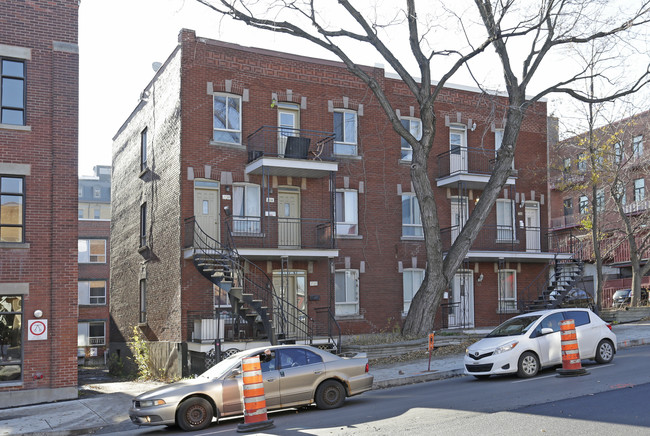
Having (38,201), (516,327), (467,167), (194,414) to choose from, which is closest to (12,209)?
(38,201)

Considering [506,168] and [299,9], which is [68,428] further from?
[506,168]

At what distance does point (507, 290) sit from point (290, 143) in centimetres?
1216

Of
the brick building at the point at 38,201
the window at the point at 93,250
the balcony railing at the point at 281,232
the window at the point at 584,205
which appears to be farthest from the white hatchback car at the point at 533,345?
the window at the point at 93,250

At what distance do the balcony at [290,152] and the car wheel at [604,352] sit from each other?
1120cm

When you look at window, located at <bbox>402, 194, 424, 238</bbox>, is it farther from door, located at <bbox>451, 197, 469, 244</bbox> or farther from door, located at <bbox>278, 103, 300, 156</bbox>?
door, located at <bbox>278, 103, 300, 156</bbox>

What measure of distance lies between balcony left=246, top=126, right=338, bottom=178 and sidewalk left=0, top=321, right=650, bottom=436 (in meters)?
7.70

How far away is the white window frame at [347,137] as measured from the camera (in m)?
25.9

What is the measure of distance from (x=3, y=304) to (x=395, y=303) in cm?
1419

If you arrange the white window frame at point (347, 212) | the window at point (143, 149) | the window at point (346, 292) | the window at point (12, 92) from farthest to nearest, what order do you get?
the window at point (143, 149) < the white window frame at point (347, 212) < the window at point (346, 292) < the window at point (12, 92)

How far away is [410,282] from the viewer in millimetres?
26828

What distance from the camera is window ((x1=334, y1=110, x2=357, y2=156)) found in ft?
85.1

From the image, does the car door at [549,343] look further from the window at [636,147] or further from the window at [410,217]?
the window at [636,147]

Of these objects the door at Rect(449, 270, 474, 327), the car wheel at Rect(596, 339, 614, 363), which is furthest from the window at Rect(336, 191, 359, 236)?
the car wheel at Rect(596, 339, 614, 363)

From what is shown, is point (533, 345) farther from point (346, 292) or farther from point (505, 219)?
point (505, 219)
